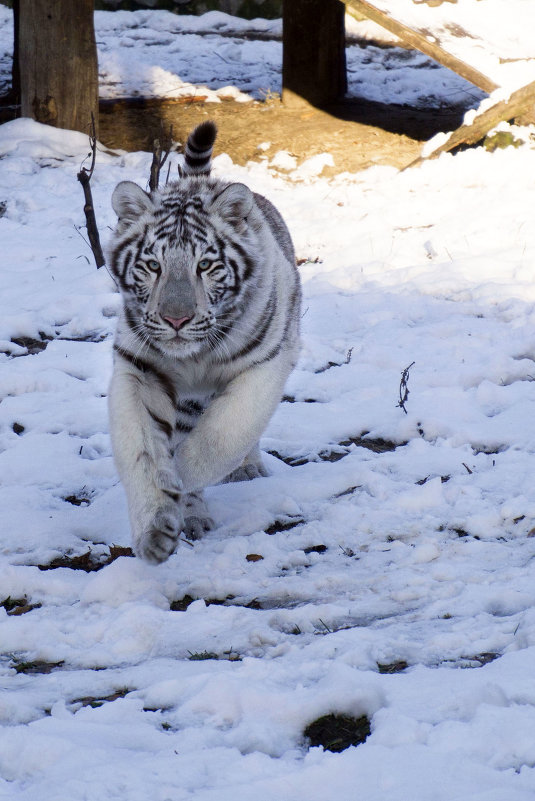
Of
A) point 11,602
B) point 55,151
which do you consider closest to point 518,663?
point 11,602

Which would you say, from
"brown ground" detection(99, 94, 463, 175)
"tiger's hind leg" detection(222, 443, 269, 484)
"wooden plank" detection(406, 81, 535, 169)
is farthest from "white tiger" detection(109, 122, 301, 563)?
"brown ground" detection(99, 94, 463, 175)

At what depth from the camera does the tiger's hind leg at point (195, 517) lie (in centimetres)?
354

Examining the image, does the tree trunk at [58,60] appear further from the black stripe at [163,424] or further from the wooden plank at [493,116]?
the black stripe at [163,424]

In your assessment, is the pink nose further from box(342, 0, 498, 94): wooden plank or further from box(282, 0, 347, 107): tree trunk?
box(282, 0, 347, 107): tree trunk

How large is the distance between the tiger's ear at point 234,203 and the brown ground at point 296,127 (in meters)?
5.13

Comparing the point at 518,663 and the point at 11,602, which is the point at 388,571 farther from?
the point at 11,602

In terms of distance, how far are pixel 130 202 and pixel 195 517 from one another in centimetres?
119

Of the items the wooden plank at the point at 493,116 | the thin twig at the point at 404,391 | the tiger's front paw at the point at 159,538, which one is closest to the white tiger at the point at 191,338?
the tiger's front paw at the point at 159,538

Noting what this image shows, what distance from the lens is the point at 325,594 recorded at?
296 cm

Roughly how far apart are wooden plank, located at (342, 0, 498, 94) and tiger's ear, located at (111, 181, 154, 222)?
5.19 meters

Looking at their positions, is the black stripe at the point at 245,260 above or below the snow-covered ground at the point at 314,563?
above

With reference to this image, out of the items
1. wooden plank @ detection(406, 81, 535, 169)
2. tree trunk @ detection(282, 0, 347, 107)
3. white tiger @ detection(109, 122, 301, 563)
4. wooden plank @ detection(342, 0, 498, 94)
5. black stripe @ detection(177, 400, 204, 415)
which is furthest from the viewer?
tree trunk @ detection(282, 0, 347, 107)

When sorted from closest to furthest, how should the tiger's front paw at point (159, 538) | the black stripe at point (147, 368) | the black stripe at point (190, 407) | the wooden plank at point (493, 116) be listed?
the tiger's front paw at point (159, 538) < the black stripe at point (147, 368) < the black stripe at point (190, 407) < the wooden plank at point (493, 116)

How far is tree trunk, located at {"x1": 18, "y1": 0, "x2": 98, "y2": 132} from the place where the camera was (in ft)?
27.1
